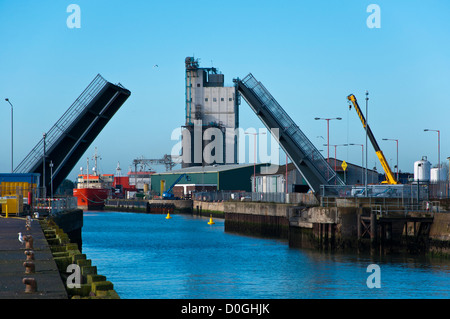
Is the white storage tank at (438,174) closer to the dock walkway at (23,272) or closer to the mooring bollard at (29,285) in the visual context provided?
the dock walkway at (23,272)

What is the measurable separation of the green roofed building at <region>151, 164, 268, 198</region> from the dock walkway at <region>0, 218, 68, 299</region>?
70523 mm

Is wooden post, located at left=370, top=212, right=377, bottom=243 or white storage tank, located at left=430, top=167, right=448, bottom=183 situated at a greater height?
white storage tank, located at left=430, top=167, right=448, bottom=183

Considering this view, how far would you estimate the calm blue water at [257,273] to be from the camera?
2200 cm

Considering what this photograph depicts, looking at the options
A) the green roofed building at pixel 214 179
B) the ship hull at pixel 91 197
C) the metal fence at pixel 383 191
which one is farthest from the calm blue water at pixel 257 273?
the ship hull at pixel 91 197

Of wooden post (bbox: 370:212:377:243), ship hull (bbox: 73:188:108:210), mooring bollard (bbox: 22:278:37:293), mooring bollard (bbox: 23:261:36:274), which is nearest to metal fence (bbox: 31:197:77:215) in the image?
wooden post (bbox: 370:212:377:243)

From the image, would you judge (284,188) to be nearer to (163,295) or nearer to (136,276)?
(136,276)

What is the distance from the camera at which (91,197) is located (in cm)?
11319

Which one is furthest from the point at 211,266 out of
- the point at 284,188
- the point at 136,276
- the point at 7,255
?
the point at 284,188

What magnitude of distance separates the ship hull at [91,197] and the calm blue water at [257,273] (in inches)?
2842

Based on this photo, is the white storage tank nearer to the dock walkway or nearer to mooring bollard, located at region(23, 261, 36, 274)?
the dock walkway

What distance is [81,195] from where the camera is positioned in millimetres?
111250

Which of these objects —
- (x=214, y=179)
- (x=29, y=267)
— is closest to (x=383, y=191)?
(x=29, y=267)

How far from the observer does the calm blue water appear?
22000mm
